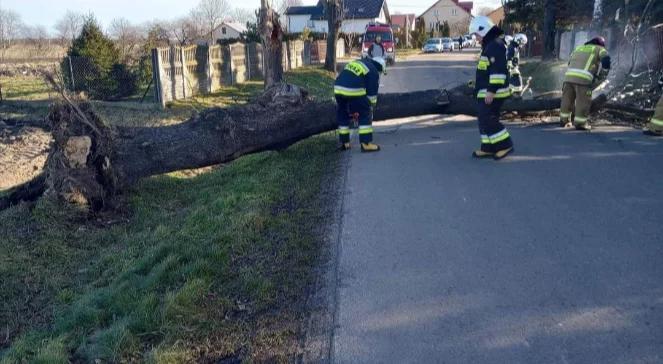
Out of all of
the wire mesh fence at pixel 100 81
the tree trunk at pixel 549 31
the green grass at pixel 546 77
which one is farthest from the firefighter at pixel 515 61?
the tree trunk at pixel 549 31

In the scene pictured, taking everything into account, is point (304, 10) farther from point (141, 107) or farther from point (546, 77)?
point (141, 107)

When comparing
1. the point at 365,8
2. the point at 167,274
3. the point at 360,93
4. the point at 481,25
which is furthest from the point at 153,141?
the point at 365,8

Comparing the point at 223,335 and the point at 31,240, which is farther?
the point at 31,240

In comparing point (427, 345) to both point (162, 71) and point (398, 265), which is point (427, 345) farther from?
point (162, 71)

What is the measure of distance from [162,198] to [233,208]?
1781 mm

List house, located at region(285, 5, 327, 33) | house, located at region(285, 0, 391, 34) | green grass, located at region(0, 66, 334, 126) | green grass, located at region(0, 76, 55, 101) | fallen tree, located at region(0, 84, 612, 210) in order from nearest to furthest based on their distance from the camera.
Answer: fallen tree, located at region(0, 84, 612, 210)
green grass, located at region(0, 66, 334, 126)
green grass, located at region(0, 76, 55, 101)
house, located at region(285, 0, 391, 34)
house, located at region(285, 5, 327, 33)

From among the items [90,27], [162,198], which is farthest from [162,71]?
[162,198]

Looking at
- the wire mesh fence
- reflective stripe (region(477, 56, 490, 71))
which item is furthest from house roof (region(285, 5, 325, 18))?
reflective stripe (region(477, 56, 490, 71))

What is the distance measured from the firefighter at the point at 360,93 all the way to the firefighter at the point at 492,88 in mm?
1539

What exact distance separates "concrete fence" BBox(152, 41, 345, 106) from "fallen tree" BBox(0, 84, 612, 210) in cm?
721

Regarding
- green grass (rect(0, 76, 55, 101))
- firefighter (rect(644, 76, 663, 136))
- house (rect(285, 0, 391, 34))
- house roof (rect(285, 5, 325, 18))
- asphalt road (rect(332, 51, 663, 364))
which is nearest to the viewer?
asphalt road (rect(332, 51, 663, 364))

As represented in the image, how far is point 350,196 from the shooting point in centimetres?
652

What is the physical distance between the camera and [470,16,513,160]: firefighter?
7.81 m

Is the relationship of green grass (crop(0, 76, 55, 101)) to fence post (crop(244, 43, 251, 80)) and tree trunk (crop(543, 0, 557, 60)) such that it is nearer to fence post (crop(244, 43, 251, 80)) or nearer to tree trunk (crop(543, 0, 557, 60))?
fence post (crop(244, 43, 251, 80))
